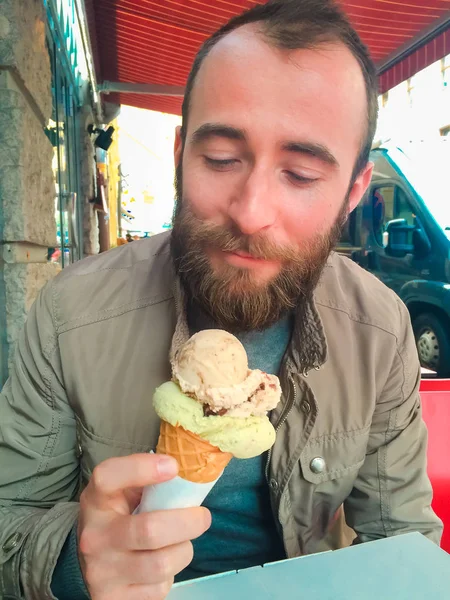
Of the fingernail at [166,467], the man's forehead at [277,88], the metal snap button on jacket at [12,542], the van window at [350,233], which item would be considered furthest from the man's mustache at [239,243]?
the van window at [350,233]

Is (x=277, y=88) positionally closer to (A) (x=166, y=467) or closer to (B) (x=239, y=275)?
(B) (x=239, y=275)

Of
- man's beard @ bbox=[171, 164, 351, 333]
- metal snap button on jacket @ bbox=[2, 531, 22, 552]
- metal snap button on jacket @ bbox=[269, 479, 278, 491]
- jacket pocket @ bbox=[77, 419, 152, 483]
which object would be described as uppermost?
man's beard @ bbox=[171, 164, 351, 333]

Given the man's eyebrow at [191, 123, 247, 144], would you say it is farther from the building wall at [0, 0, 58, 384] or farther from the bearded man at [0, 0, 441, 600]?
the building wall at [0, 0, 58, 384]

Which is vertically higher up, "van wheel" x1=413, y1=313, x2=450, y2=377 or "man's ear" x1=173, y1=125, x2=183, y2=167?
"man's ear" x1=173, y1=125, x2=183, y2=167

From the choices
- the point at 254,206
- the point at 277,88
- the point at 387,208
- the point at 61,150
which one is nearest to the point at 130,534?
the point at 254,206

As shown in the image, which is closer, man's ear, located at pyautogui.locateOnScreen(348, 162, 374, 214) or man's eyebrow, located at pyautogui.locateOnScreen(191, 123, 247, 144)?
man's eyebrow, located at pyautogui.locateOnScreen(191, 123, 247, 144)

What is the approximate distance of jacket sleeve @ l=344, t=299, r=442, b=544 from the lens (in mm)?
1642

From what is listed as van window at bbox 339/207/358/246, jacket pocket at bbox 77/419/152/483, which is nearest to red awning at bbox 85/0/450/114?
van window at bbox 339/207/358/246

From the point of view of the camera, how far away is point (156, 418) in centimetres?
154

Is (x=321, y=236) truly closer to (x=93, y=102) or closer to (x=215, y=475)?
(x=215, y=475)

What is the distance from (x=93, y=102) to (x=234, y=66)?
709 centimetres

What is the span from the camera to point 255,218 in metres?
1.31

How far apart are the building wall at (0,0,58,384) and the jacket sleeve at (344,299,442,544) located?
161cm

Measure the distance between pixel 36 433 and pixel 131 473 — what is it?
0.76 m
